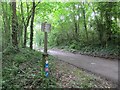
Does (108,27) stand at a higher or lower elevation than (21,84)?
higher

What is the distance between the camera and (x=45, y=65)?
6.33m

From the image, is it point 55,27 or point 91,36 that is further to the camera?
point 55,27

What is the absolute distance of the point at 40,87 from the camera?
5441 millimetres

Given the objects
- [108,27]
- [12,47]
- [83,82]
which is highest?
[108,27]

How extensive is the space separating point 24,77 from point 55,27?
73.3 feet

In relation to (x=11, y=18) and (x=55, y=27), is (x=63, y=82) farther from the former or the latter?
(x=55, y=27)

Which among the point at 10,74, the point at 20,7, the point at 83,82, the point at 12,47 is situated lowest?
the point at 83,82

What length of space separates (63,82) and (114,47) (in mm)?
9288

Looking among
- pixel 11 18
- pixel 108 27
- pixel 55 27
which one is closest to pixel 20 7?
pixel 11 18

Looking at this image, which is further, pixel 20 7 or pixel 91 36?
pixel 91 36

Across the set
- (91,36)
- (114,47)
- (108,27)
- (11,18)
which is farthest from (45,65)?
(91,36)

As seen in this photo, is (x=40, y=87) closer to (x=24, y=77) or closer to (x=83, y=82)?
(x=24, y=77)

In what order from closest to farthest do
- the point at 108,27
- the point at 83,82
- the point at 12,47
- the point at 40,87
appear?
the point at 40,87
the point at 83,82
the point at 12,47
the point at 108,27

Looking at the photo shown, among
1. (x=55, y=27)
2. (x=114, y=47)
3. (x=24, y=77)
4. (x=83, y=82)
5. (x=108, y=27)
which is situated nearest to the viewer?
(x=24, y=77)
